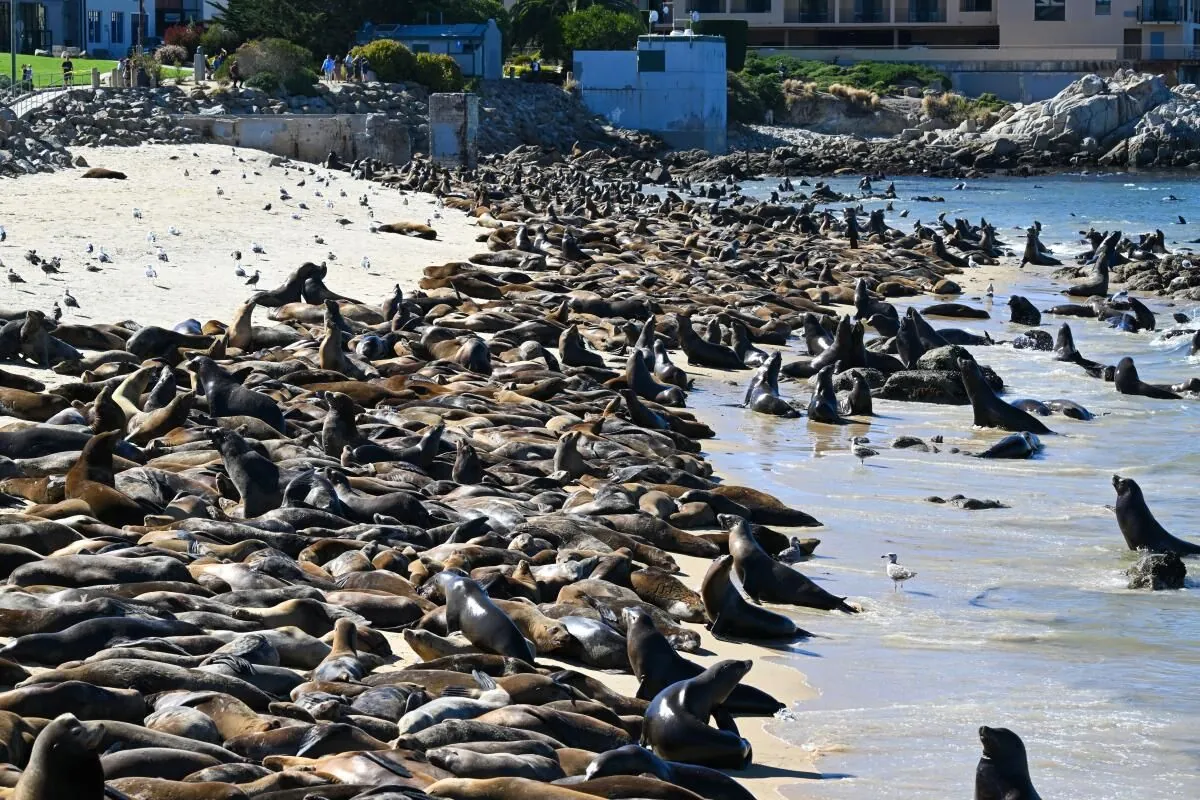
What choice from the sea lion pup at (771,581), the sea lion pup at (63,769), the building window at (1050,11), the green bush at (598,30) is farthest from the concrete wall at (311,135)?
the building window at (1050,11)

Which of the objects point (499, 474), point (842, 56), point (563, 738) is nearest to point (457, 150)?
point (499, 474)

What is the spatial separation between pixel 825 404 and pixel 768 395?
20.5 inches

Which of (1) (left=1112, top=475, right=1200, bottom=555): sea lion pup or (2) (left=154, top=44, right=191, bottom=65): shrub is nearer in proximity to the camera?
(1) (left=1112, top=475, right=1200, bottom=555): sea lion pup

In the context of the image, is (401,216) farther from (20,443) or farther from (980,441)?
(20,443)

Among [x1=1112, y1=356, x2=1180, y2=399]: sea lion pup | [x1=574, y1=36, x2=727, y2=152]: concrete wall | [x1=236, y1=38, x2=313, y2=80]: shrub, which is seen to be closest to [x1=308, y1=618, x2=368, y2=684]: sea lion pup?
[x1=1112, y1=356, x2=1180, y2=399]: sea lion pup

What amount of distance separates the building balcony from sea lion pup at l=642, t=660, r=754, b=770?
89370 millimetres

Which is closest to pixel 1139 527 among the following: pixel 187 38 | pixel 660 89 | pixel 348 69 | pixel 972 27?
pixel 348 69

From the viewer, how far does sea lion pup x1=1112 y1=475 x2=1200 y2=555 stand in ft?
31.6

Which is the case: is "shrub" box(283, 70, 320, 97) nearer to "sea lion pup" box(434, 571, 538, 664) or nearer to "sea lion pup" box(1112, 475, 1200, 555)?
Answer: "sea lion pup" box(1112, 475, 1200, 555)

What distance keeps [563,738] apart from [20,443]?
14.5 feet

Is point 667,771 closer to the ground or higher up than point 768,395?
higher up

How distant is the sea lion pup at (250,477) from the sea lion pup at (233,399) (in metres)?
1.62

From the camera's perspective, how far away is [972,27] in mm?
Result: 92125

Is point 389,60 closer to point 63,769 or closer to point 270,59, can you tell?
point 270,59
